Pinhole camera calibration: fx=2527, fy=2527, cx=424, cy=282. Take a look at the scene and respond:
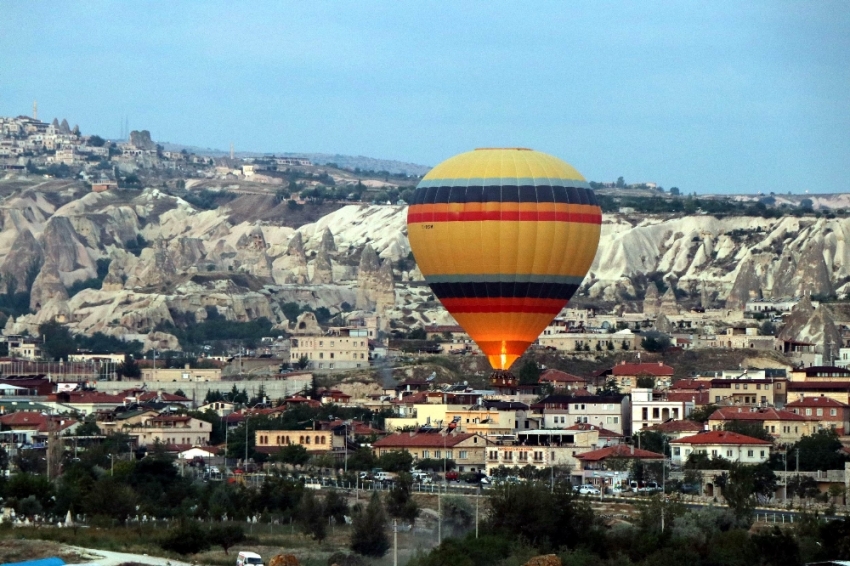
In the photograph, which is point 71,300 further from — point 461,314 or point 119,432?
point 461,314

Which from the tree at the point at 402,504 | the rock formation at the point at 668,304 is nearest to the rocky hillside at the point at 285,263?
the rock formation at the point at 668,304

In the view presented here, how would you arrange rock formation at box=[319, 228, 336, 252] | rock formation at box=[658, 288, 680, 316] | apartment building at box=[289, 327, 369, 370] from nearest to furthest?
apartment building at box=[289, 327, 369, 370], rock formation at box=[658, 288, 680, 316], rock formation at box=[319, 228, 336, 252]

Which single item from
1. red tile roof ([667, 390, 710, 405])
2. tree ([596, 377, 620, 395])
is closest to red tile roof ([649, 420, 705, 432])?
red tile roof ([667, 390, 710, 405])

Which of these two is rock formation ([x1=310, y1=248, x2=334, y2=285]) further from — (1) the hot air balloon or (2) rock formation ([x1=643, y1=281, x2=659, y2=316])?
(1) the hot air balloon

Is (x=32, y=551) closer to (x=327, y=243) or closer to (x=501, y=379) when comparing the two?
(x=501, y=379)

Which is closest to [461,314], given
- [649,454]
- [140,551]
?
[649,454]
